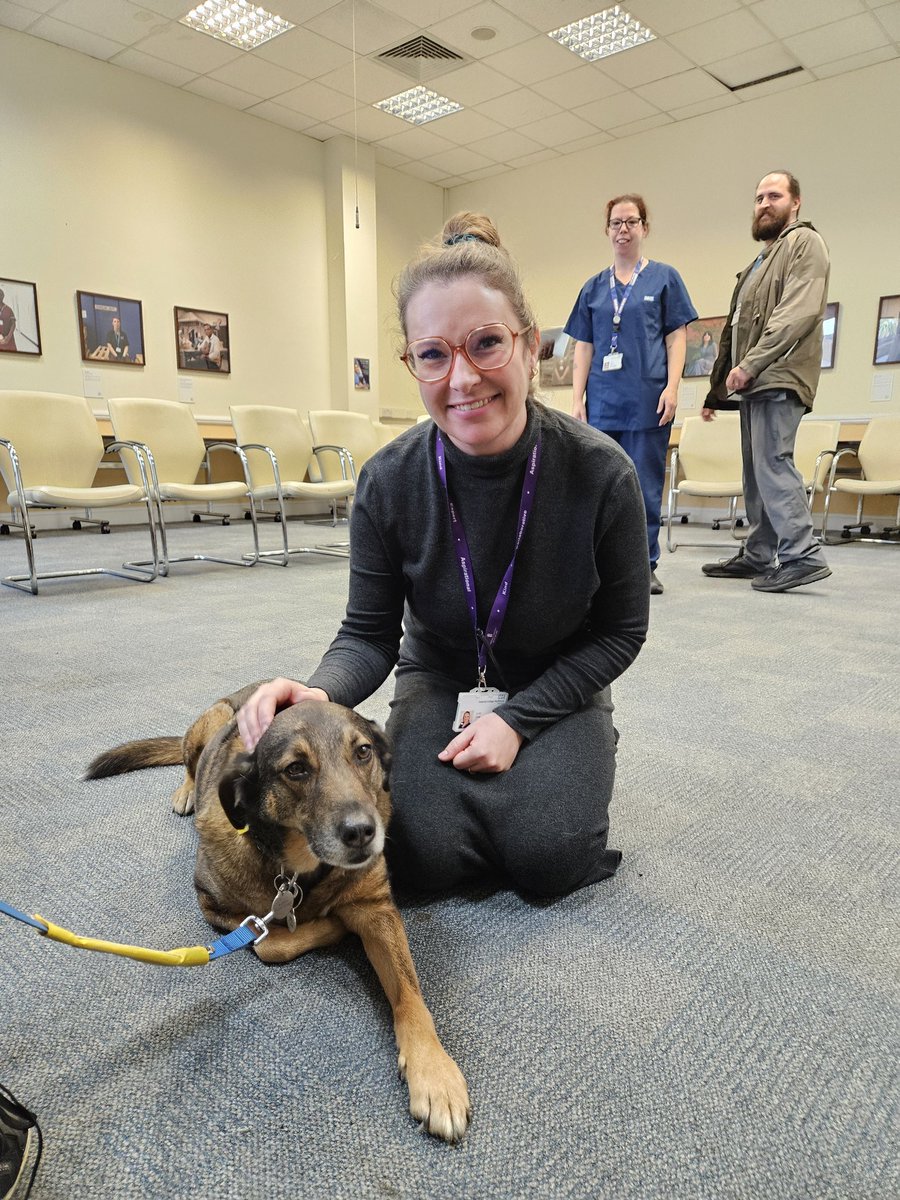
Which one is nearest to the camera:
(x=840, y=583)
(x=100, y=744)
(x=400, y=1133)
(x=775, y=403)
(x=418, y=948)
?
(x=400, y=1133)

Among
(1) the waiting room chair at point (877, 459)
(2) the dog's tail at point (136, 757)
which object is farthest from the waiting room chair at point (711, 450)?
(2) the dog's tail at point (136, 757)

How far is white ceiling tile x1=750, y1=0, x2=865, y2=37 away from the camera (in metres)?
5.57

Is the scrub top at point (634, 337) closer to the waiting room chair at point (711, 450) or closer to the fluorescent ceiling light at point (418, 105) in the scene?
the waiting room chair at point (711, 450)

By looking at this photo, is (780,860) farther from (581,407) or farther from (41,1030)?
(581,407)

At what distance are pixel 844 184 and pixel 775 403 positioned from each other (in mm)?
4578

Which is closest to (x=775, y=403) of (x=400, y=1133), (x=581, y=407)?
(x=581, y=407)

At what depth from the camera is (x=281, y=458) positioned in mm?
5707

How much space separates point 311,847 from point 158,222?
7.71 metres

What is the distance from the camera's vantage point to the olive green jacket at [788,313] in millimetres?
3740

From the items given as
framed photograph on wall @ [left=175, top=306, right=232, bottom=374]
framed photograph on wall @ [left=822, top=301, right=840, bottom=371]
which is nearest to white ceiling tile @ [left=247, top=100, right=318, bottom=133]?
framed photograph on wall @ [left=175, top=306, right=232, bottom=374]

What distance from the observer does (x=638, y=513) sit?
1351mm

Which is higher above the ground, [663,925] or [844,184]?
[844,184]

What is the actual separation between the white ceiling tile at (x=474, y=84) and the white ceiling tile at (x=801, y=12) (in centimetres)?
218

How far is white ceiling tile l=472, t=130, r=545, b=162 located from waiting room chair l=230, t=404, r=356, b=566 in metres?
4.61
